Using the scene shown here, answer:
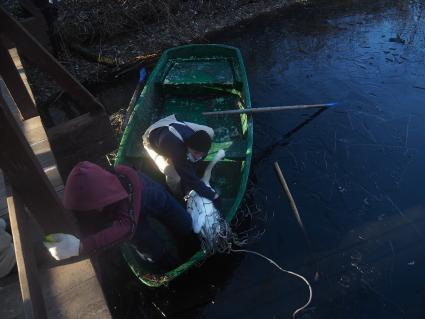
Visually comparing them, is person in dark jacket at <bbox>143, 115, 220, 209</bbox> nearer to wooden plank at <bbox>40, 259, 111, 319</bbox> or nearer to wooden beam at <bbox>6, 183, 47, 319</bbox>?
wooden plank at <bbox>40, 259, 111, 319</bbox>

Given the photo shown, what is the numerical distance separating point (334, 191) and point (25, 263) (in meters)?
5.26

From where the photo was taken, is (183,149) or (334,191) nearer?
(183,149)

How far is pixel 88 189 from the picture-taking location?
3.10 m

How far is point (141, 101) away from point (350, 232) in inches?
178

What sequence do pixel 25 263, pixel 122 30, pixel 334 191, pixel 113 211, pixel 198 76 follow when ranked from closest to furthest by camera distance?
1. pixel 25 263
2. pixel 113 211
3. pixel 334 191
4. pixel 198 76
5. pixel 122 30

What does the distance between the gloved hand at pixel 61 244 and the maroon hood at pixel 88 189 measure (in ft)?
0.89

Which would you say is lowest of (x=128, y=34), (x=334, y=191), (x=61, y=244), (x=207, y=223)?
(x=334, y=191)

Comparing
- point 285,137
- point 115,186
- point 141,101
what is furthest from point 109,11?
point 115,186

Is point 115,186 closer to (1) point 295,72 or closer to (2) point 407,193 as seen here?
(2) point 407,193

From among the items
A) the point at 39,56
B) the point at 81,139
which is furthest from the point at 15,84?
the point at 81,139

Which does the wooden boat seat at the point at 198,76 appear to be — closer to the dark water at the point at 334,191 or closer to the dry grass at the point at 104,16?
the dark water at the point at 334,191

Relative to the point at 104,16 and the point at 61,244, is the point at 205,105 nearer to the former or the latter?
the point at 61,244

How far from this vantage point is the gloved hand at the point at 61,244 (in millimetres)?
3080

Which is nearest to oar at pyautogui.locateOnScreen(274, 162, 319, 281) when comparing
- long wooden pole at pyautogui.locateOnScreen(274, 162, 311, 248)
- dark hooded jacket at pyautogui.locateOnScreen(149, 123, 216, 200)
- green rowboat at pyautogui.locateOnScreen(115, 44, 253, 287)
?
long wooden pole at pyautogui.locateOnScreen(274, 162, 311, 248)
